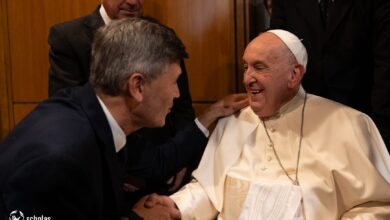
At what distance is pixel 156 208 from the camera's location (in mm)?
1982

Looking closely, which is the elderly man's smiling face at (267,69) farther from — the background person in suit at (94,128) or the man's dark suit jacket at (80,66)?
the background person in suit at (94,128)

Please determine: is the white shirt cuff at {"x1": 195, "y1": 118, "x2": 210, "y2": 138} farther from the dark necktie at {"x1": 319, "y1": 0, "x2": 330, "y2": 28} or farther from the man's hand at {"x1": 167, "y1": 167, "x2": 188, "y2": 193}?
the dark necktie at {"x1": 319, "y1": 0, "x2": 330, "y2": 28}

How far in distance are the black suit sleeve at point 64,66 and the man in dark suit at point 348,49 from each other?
1.01 m

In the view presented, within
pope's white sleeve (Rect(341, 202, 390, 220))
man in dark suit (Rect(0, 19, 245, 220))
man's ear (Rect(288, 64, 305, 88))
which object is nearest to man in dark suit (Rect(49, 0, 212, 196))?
man's ear (Rect(288, 64, 305, 88))

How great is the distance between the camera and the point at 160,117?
150cm

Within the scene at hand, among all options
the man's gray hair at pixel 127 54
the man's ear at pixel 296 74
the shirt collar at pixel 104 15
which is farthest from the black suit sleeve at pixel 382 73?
the shirt collar at pixel 104 15

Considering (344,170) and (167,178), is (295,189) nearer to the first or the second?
(344,170)

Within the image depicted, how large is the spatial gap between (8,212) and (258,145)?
1.23 m

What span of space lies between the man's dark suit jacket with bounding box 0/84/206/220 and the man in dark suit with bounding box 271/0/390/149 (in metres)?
1.23

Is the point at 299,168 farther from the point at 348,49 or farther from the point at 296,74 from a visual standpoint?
the point at 348,49

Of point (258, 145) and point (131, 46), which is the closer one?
point (131, 46)

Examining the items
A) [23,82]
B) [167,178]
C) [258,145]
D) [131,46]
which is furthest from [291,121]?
[23,82]

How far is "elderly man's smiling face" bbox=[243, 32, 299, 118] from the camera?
205 centimetres

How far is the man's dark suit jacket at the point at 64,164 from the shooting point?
3.76 ft
